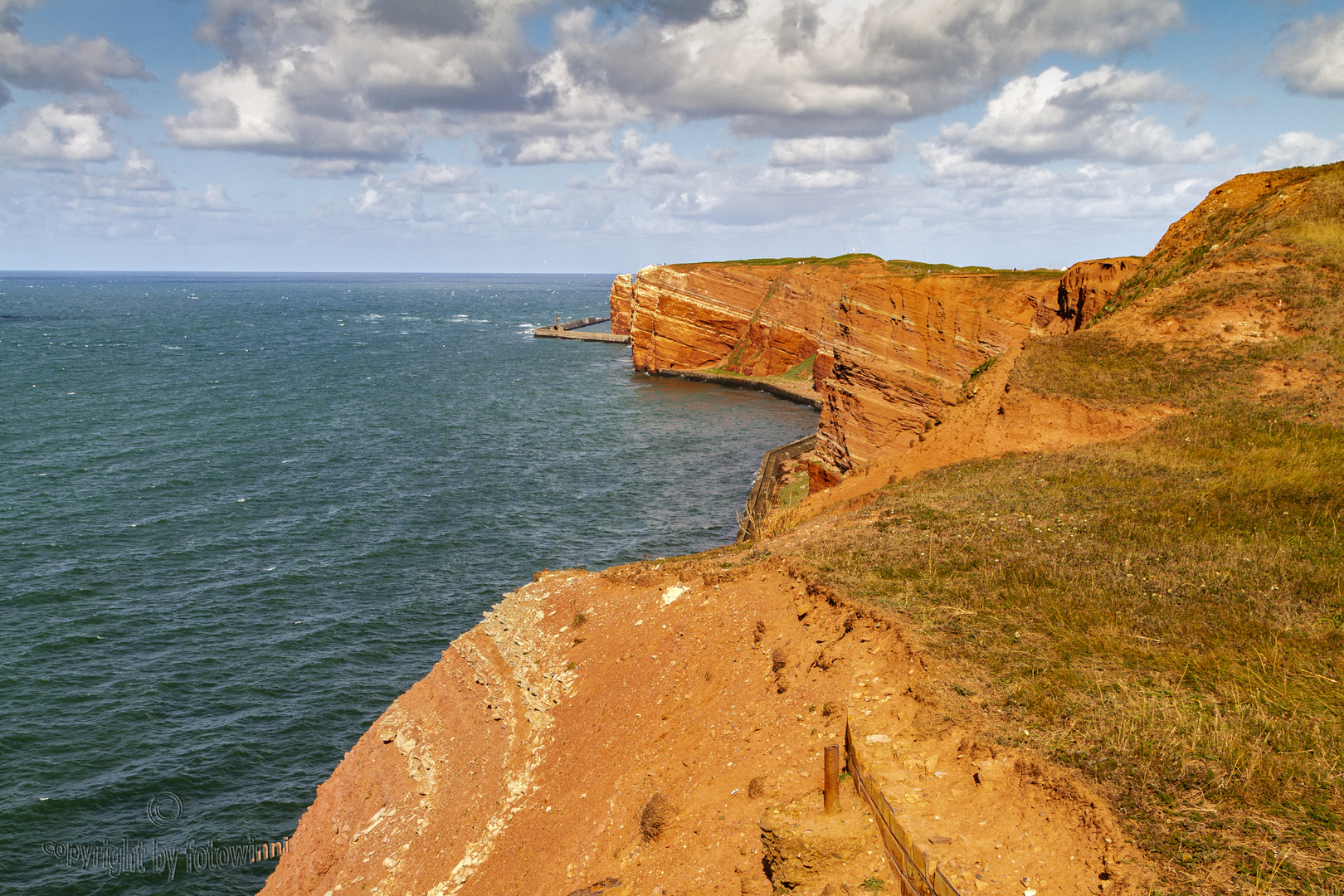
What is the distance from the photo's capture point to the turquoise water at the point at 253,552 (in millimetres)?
22422

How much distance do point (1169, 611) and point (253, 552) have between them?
120 feet

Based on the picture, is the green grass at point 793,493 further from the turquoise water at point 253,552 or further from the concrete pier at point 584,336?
the concrete pier at point 584,336

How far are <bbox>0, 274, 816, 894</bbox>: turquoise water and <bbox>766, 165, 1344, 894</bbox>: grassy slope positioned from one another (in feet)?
59.3

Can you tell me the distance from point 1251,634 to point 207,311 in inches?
8477

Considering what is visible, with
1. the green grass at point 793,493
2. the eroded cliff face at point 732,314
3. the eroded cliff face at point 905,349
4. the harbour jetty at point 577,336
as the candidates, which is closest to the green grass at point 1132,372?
the eroded cliff face at point 905,349

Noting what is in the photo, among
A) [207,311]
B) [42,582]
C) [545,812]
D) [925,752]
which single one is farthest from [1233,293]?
[207,311]

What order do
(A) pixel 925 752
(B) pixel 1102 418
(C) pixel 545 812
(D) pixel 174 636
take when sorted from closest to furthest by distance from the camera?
(A) pixel 925 752 < (C) pixel 545 812 < (B) pixel 1102 418 < (D) pixel 174 636

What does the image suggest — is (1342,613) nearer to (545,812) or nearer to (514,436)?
(545,812)

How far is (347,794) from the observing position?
2044 centimetres

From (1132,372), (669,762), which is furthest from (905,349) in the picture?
(669,762)

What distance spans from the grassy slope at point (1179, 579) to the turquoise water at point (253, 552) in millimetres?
18077

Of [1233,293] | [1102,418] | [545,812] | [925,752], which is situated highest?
[1233,293]

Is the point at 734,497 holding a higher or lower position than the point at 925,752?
lower

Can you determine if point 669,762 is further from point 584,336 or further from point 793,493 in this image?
point 584,336
